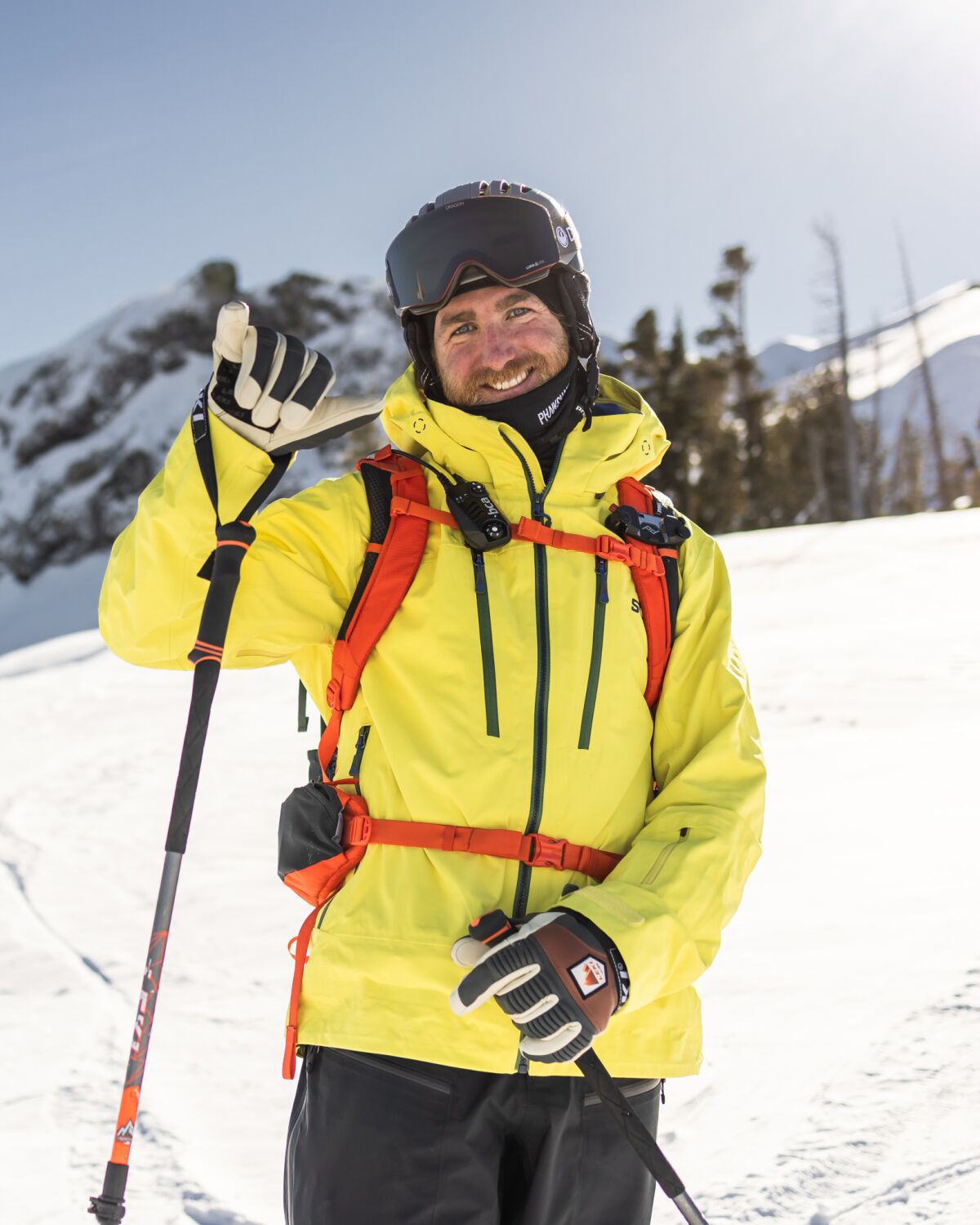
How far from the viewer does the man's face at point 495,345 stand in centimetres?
230

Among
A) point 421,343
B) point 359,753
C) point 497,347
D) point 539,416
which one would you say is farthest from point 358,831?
point 421,343

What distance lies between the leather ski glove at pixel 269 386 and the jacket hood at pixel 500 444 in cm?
21

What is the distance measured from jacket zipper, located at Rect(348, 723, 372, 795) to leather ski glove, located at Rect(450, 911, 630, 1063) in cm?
40

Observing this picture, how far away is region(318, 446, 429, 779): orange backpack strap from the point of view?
197cm

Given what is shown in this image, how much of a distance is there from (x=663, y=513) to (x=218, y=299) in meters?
43.4

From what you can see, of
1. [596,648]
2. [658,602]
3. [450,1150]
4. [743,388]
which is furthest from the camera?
[743,388]

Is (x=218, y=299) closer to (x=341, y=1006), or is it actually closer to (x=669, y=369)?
(x=669, y=369)

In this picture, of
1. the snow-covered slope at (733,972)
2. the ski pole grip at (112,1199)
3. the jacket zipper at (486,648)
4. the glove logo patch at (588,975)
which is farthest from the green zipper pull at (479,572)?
the snow-covered slope at (733,972)

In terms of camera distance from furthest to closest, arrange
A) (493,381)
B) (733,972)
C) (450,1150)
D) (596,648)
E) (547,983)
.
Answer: (733,972)
(493,381)
(596,648)
(450,1150)
(547,983)

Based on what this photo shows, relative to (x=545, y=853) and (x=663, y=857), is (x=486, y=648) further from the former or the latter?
(x=663, y=857)

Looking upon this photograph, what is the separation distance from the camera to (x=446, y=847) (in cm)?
181

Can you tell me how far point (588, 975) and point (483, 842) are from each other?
11.3 inches

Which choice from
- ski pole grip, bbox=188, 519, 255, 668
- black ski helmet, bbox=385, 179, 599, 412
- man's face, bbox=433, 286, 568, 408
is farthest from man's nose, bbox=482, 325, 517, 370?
ski pole grip, bbox=188, 519, 255, 668

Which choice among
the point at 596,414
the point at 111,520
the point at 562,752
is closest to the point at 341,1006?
the point at 562,752
